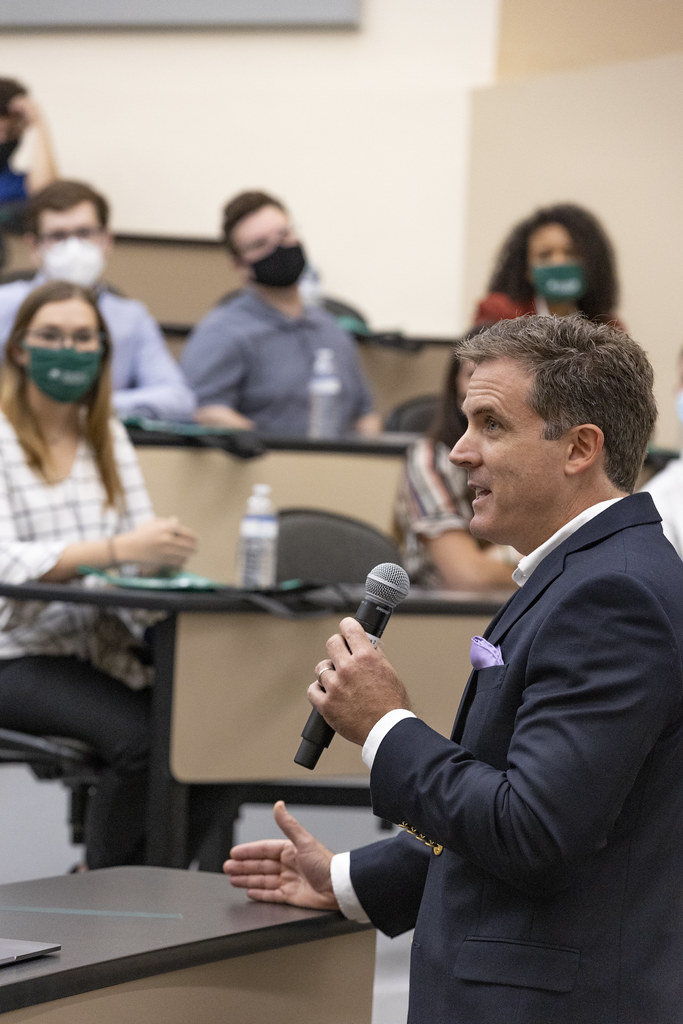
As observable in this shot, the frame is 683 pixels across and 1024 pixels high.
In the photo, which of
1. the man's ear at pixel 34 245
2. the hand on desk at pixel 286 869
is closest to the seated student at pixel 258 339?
the man's ear at pixel 34 245

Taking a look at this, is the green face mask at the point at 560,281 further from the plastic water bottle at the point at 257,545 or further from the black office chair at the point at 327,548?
the plastic water bottle at the point at 257,545

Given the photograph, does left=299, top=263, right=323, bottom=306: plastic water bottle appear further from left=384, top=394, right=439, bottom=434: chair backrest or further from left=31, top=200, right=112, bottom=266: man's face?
left=31, top=200, right=112, bottom=266: man's face

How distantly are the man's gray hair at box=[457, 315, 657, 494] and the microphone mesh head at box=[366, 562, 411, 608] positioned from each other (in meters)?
0.22

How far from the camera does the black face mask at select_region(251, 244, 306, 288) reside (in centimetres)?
390

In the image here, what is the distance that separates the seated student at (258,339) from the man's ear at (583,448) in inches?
109

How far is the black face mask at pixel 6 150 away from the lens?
4820 mm

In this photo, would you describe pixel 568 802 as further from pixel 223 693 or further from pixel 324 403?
pixel 324 403

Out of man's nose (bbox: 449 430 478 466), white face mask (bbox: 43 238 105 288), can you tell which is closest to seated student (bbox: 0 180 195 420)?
white face mask (bbox: 43 238 105 288)

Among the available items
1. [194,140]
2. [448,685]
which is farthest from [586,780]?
[194,140]

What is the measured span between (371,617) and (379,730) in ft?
0.38

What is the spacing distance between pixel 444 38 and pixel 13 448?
389cm

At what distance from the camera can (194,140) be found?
6.06 metres

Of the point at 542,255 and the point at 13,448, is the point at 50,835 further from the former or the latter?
the point at 542,255

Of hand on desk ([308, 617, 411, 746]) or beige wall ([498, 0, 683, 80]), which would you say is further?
beige wall ([498, 0, 683, 80])
